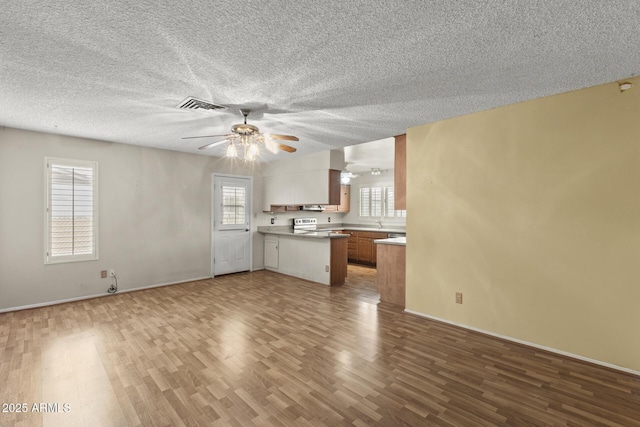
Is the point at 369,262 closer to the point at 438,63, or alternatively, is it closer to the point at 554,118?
the point at 554,118

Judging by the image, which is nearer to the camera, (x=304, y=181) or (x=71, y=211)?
(x=71, y=211)

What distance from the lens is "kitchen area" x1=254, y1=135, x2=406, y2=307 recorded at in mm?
4367

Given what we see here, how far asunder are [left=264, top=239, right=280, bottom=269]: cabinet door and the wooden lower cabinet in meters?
2.22

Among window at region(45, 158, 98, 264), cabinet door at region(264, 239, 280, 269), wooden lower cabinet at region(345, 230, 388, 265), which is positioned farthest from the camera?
wooden lower cabinet at region(345, 230, 388, 265)

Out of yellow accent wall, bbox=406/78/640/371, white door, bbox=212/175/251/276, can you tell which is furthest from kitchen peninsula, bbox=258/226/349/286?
yellow accent wall, bbox=406/78/640/371

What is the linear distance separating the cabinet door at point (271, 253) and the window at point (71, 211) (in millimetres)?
3113

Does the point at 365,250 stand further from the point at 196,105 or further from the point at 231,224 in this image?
the point at 196,105

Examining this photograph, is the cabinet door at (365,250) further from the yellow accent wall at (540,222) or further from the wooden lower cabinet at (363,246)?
the yellow accent wall at (540,222)

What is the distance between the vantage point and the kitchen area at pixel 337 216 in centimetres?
437

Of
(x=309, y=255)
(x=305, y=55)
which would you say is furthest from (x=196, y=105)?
(x=309, y=255)

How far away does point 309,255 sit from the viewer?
5.60m

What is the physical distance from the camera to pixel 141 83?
254cm

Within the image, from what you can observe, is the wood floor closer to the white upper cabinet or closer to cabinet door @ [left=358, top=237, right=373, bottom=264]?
the white upper cabinet

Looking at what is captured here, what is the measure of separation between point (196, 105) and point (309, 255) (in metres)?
3.43
